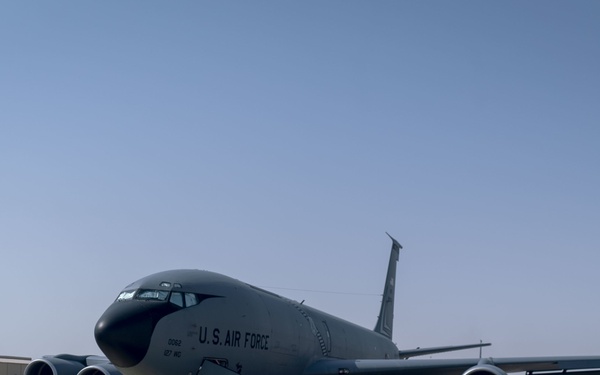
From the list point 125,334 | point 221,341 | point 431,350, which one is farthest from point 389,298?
point 125,334

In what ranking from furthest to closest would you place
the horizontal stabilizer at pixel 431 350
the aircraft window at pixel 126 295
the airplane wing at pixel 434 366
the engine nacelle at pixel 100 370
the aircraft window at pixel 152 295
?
1. the horizontal stabilizer at pixel 431 350
2. the airplane wing at pixel 434 366
3. the engine nacelle at pixel 100 370
4. the aircraft window at pixel 126 295
5. the aircraft window at pixel 152 295

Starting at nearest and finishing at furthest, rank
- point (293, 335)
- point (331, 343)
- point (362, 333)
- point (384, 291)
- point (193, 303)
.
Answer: point (193, 303), point (293, 335), point (331, 343), point (362, 333), point (384, 291)

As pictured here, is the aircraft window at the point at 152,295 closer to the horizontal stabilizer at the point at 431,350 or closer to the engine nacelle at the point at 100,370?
the engine nacelle at the point at 100,370

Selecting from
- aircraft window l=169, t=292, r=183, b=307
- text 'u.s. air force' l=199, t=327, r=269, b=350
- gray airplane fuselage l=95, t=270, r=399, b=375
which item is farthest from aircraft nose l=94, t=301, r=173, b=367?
text 'u.s. air force' l=199, t=327, r=269, b=350

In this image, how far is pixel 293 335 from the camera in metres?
25.5

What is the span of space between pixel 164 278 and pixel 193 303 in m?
1.02

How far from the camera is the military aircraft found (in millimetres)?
20219

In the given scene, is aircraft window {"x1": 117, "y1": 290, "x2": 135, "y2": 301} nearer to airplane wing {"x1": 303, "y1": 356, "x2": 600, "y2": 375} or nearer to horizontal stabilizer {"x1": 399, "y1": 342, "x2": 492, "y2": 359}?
airplane wing {"x1": 303, "y1": 356, "x2": 600, "y2": 375}

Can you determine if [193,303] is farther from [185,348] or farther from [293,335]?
[293,335]

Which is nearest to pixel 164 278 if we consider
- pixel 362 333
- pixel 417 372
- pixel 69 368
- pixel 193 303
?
pixel 193 303

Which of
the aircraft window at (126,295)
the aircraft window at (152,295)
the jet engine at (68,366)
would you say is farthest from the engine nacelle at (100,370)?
the aircraft window at (152,295)

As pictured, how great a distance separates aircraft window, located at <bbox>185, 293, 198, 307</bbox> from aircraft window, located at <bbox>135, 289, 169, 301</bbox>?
55 cm

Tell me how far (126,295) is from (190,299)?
5.20 feet

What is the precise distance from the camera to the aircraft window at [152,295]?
21.1m
